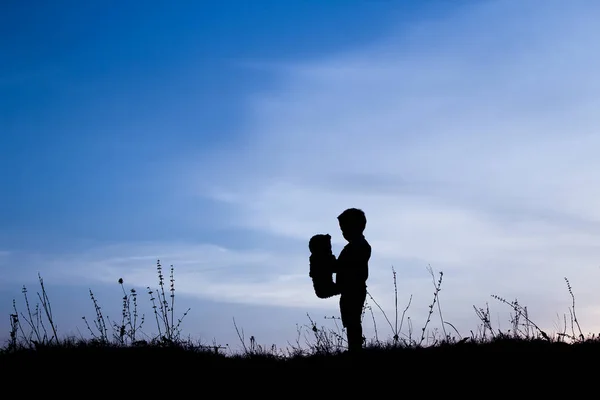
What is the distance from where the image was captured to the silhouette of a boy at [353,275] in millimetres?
7727

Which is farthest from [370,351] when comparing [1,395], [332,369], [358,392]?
[1,395]

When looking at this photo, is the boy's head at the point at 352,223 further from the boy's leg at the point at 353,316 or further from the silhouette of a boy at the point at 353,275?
the boy's leg at the point at 353,316

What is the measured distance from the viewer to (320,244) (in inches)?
307

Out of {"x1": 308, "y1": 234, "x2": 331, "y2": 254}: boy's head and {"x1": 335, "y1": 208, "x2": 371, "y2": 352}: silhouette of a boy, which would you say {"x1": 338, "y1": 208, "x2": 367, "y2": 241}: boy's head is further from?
{"x1": 308, "y1": 234, "x2": 331, "y2": 254}: boy's head

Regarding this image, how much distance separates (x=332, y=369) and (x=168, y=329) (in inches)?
115

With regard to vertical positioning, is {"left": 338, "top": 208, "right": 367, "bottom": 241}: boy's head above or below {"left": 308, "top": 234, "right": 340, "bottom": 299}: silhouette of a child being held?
above

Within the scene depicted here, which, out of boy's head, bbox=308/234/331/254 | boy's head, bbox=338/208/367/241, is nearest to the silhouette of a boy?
boy's head, bbox=338/208/367/241

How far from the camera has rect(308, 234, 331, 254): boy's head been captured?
7785 millimetres

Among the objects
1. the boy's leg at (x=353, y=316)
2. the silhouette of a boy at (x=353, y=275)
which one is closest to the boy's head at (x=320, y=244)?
the silhouette of a boy at (x=353, y=275)

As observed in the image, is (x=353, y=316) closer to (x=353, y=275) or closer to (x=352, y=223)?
(x=353, y=275)

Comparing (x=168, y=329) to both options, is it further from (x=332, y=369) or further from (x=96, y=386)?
(x=332, y=369)

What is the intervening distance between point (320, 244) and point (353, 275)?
578 mm

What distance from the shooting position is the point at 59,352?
770cm

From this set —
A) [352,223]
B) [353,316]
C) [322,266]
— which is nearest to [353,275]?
[322,266]
